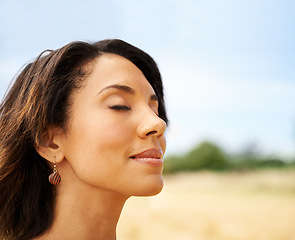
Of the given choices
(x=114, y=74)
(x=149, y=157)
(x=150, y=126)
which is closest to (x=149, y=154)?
(x=149, y=157)

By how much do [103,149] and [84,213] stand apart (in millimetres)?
440

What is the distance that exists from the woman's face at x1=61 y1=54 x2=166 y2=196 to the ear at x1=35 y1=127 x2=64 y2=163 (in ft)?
0.12

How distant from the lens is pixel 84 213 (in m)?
2.17

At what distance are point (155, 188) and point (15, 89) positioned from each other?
1.15 m

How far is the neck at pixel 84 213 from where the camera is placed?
216 cm

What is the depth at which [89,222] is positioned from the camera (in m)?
2.17

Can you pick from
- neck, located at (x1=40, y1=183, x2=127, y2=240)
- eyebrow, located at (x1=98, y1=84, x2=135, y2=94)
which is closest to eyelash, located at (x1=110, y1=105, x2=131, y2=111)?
eyebrow, located at (x1=98, y1=84, x2=135, y2=94)

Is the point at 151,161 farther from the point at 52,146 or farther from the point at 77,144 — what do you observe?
the point at 52,146

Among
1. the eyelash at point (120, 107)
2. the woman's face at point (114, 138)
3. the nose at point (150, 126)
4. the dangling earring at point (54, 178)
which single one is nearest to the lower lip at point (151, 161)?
the woman's face at point (114, 138)

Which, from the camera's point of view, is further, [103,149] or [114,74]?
[114,74]

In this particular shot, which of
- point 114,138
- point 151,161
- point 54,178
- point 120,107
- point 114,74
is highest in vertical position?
point 114,74

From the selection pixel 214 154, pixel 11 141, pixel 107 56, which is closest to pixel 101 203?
pixel 11 141

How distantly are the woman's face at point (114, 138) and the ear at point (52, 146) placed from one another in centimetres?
4

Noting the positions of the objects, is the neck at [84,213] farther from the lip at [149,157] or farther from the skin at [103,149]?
the lip at [149,157]
